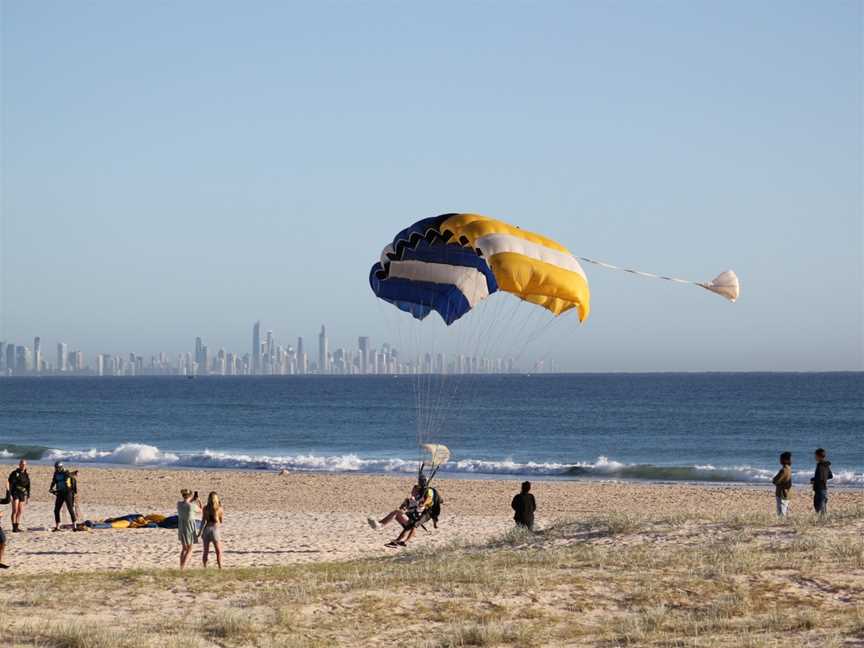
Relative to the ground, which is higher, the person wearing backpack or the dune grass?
the person wearing backpack

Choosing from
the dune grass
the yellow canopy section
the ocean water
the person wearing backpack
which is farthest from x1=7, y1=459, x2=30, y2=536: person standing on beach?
the yellow canopy section

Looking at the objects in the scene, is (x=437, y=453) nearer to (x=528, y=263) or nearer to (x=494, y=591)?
(x=528, y=263)

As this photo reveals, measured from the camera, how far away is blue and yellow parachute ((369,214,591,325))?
15578 mm

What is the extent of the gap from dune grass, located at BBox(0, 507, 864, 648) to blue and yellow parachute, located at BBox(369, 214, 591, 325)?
3.63 meters

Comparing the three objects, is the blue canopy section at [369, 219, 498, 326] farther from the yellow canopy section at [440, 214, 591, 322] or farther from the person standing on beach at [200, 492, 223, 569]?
the person standing on beach at [200, 492, 223, 569]

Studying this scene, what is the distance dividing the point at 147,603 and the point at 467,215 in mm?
7174

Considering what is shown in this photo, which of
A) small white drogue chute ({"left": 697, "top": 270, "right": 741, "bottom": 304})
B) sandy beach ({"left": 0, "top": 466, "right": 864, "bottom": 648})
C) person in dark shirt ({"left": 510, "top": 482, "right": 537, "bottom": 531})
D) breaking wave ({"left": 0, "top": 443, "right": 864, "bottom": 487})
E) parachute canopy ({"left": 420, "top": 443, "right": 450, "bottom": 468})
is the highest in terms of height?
small white drogue chute ({"left": 697, "top": 270, "right": 741, "bottom": 304})

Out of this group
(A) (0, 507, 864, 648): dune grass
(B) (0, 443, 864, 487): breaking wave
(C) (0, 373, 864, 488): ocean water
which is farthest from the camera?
→ (C) (0, 373, 864, 488): ocean water

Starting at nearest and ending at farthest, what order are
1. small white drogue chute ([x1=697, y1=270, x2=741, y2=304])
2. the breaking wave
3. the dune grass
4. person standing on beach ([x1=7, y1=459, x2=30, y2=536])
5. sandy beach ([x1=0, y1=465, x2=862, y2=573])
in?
the dune grass, small white drogue chute ([x1=697, y1=270, x2=741, y2=304]), sandy beach ([x1=0, y1=465, x2=862, y2=573]), person standing on beach ([x1=7, y1=459, x2=30, y2=536]), the breaking wave

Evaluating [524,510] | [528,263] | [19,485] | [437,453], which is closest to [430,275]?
[528,263]

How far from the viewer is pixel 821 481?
18281mm

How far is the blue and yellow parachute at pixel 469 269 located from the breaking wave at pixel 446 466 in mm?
23220

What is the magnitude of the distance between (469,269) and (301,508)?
12652mm

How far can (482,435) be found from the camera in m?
64.0
